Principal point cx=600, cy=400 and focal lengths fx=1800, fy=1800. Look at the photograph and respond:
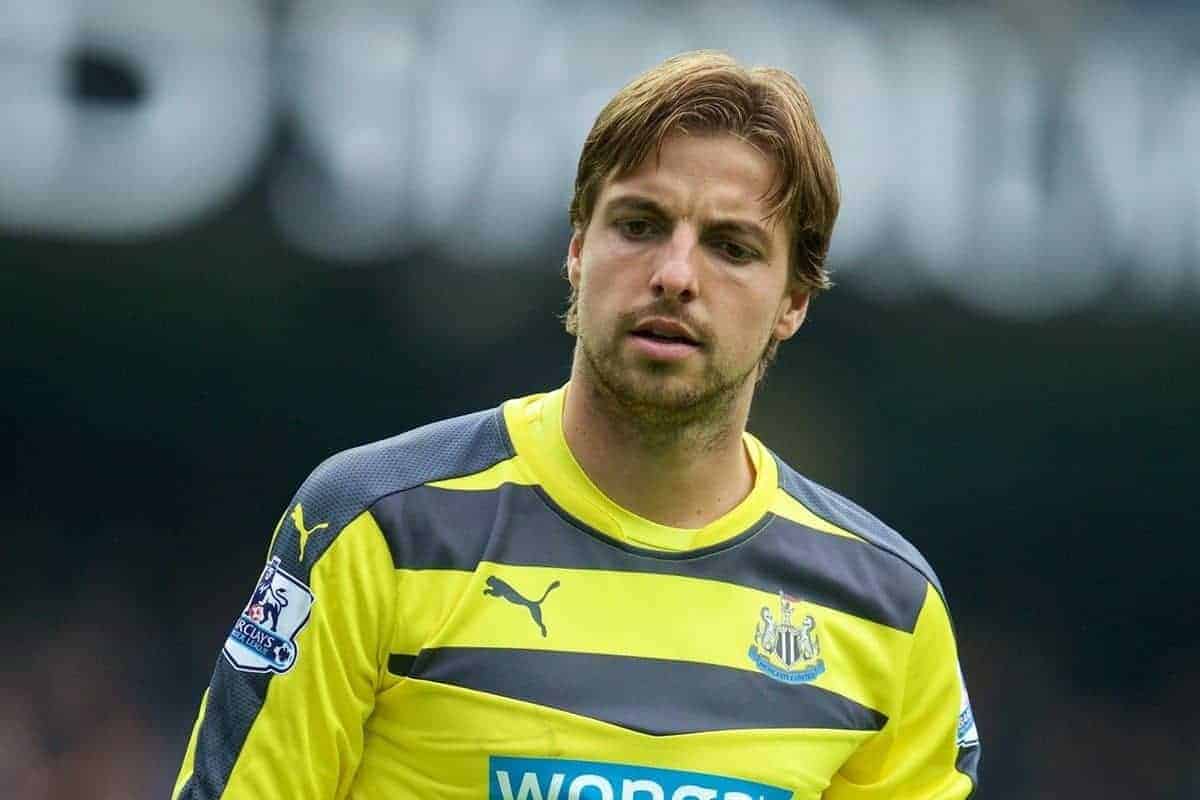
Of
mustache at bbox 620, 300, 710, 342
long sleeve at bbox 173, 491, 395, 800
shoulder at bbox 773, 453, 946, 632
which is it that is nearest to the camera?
long sleeve at bbox 173, 491, 395, 800

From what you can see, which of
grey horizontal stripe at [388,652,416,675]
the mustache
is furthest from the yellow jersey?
the mustache

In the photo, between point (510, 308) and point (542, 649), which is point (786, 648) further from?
point (510, 308)

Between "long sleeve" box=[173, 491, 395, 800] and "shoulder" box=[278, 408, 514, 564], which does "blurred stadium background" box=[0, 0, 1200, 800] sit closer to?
"shoulder" box=[278, 408, 514, 564]

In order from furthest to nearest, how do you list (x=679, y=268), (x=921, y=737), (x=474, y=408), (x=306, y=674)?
(x=474, y=408)
(x=921, y=737)
(x=679, y=268)
(x=306, y=674)

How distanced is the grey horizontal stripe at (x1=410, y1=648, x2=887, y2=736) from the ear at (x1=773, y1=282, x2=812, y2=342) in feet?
1.60

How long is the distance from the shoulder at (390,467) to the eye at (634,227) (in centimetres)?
30

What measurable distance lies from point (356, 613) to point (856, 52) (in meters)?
2.46

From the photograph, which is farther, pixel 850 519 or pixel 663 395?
pixel 850 519

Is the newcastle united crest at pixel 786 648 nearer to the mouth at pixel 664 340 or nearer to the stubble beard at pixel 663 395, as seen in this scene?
the stubble beard at pixel 663 395

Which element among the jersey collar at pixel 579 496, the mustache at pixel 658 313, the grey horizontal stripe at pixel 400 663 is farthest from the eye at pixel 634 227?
the grey horizontal stripe at pixel 400 663

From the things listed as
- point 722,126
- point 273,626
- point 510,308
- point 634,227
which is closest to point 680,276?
point 634,227

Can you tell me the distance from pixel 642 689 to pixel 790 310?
1.95 feet

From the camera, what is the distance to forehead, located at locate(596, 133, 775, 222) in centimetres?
225

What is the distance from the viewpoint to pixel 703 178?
2.26m
